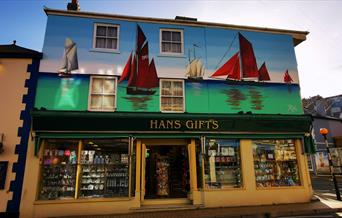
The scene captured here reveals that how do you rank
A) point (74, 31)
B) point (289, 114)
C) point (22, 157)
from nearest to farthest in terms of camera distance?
point (22, 157) → point (74, 31) → point (289, 114)

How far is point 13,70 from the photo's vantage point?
10695 mm

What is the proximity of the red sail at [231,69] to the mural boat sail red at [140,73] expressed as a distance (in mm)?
2999

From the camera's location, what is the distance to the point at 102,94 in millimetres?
11211

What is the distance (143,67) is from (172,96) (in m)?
1.89

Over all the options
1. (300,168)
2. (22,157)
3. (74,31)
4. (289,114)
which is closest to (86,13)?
(74,31)

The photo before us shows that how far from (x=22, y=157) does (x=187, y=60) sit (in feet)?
26.6

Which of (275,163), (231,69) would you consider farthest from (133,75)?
(275,163)

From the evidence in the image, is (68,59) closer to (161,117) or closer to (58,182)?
(161,117)

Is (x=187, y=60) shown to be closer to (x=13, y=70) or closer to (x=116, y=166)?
(x=116, y=166)

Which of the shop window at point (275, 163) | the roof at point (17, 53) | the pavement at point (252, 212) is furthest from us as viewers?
the shop window at point (275, 163)

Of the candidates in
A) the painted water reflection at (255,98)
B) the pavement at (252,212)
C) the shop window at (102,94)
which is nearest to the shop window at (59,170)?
the shop window at (102,94)

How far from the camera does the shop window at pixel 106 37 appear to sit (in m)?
11.8

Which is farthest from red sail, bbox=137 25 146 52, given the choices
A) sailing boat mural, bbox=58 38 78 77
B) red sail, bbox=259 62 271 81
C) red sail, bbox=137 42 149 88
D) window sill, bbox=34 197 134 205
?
window sill, bbox=34 197 134 205

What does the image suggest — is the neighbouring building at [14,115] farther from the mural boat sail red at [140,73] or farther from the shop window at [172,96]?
the shop window at [172,96]
